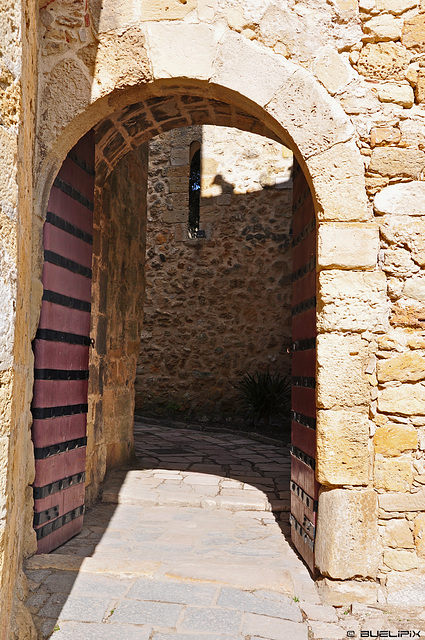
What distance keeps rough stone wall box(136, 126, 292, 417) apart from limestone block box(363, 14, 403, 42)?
4.97m

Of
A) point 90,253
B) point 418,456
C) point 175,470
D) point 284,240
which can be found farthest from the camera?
point 284,240

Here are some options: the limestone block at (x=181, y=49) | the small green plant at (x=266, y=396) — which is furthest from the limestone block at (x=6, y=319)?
the small green plant at (x=266, y=396)

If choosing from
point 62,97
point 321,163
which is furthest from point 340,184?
point 62,97

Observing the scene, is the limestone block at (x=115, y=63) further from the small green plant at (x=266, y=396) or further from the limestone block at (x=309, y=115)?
the small green plant at (x=266, y=396)

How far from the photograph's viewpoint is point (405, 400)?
105 inches

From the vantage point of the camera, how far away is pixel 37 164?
112 inches

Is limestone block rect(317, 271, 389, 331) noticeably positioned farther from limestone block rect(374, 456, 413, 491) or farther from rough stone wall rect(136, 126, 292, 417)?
rough stone wall rect(136, 126, 292, 417)

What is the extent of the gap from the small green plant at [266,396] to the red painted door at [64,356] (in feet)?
13.6

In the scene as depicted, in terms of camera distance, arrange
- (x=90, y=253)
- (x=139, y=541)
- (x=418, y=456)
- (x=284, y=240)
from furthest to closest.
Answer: (x=284, y=240), (x=90, y=253), (x=139, y=541), (x=418, y=456)

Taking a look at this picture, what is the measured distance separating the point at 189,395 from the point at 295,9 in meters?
5.94

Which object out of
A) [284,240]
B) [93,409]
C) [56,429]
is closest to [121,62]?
[56,429]

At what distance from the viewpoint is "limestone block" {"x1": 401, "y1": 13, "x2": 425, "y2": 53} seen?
9.03ft

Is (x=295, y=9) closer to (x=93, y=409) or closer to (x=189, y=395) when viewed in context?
(x=93, y=409)

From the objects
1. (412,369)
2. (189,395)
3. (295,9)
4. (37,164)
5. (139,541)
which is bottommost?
(139,541)
